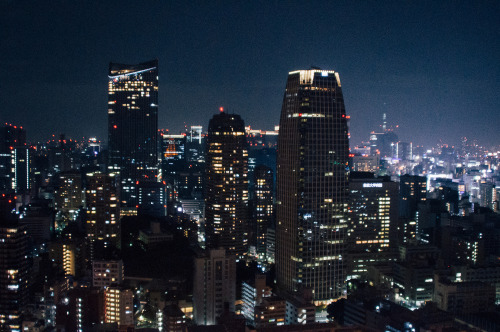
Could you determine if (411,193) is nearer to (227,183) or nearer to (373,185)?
(373,185)

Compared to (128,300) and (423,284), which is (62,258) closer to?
(128,300)

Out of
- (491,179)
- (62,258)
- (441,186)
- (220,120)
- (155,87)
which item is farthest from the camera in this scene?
(155,87)

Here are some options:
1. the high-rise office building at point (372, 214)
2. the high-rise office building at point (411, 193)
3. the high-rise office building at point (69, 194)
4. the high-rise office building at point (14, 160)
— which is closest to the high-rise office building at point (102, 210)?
the high-rise office building at point (69, 194)

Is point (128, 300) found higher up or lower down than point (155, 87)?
lower down

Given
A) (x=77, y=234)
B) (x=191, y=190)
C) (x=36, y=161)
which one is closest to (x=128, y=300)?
(x=77, y=234)

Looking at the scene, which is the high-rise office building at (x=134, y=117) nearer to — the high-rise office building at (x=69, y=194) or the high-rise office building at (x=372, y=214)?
the high-rise office building at (x=69, y=194)
